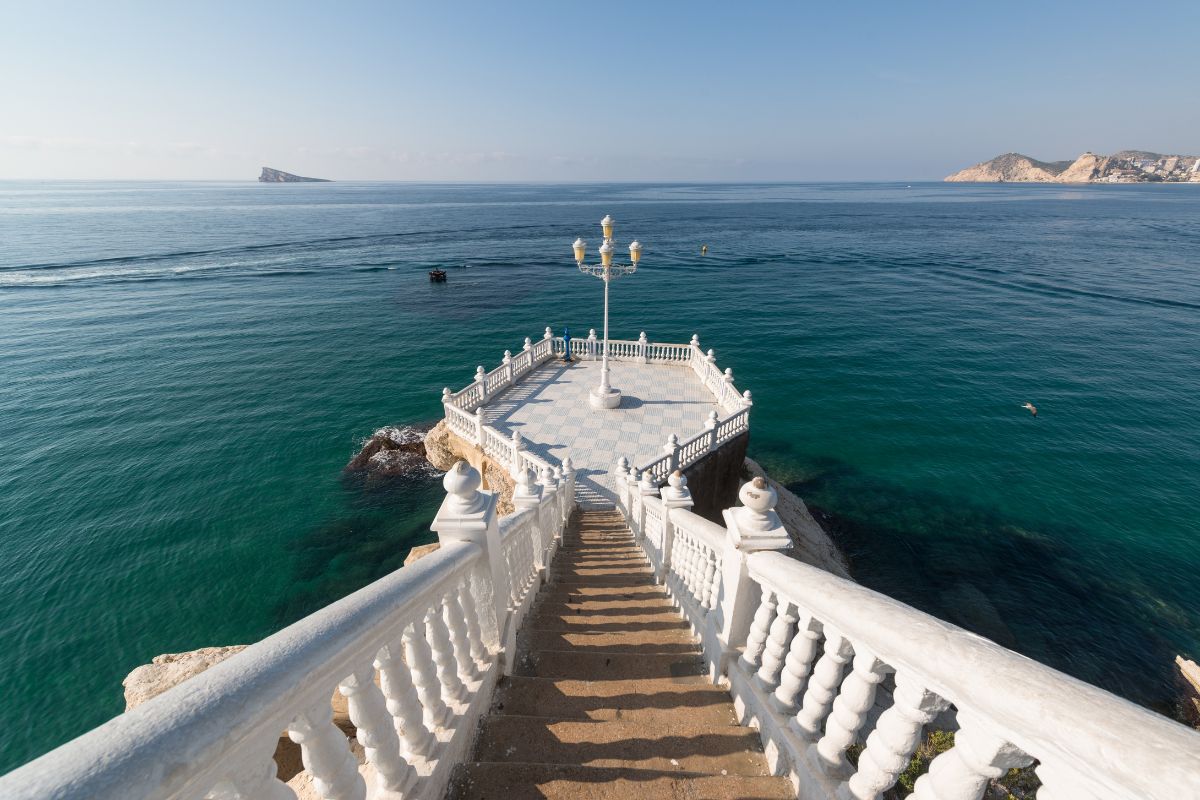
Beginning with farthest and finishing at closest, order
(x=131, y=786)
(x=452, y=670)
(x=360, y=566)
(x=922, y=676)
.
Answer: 1. (x=360, y=566)
2. (x=452, y=670)
3. (x=922, y=676)
4. (x=131, y=786)

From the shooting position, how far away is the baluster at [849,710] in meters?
2.36

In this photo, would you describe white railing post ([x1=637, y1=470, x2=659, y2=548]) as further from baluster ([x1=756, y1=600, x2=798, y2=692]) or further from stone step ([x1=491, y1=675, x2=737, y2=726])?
baluster ([x1=756, y1=600, x2=798, y2=692])

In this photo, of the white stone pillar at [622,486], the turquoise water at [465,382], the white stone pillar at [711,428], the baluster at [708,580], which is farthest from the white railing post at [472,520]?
the turquoise water at [465,382]

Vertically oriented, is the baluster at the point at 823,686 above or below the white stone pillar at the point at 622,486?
above

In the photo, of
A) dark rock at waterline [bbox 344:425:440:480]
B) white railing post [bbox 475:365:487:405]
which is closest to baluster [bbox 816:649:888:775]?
white railing post [bbox 475:365:487:405]

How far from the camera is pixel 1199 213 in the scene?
3920 inches

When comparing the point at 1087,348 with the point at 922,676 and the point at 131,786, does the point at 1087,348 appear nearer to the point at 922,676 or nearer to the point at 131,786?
the point at 922,676

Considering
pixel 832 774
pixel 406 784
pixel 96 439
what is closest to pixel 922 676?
pixel 832 774

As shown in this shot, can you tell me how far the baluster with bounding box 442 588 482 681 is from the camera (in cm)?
339

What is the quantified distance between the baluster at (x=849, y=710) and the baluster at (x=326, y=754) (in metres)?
2.36

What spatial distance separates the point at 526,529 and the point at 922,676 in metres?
4.59

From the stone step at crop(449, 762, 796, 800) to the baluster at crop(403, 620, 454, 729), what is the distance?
0.38 metres

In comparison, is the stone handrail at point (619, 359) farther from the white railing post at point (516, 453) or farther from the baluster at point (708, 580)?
the baluster at point (708, 580)

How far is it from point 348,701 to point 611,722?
2208 millimetres
